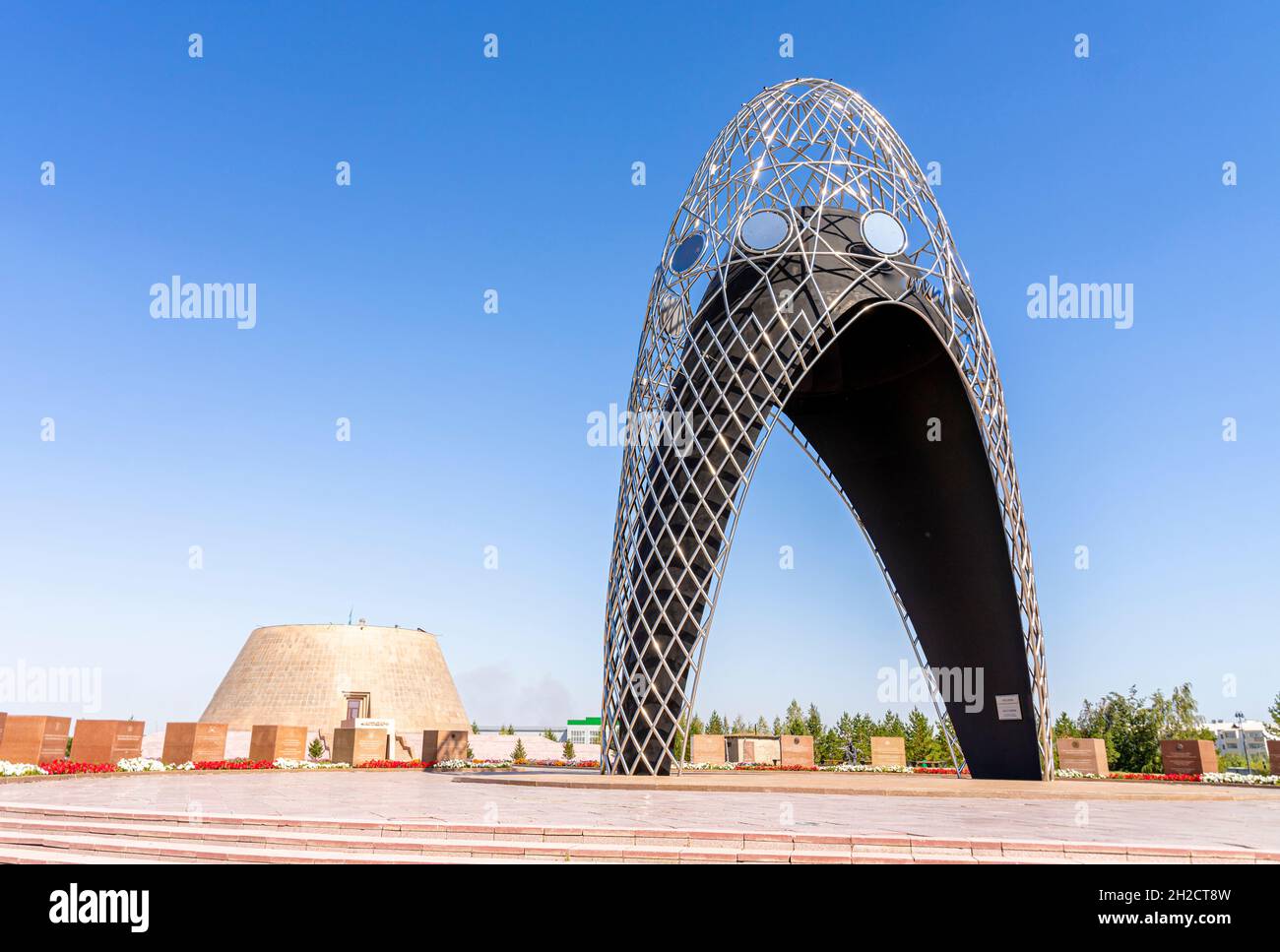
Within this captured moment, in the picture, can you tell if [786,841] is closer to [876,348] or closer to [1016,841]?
[1016,841]

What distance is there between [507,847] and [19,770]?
879 inches

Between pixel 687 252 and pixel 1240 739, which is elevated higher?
pixel 687 252

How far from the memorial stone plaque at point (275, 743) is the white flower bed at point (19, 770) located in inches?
379

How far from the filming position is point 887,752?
41281 millimetres

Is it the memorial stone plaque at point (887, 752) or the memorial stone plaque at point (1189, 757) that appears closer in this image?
the memorial stone plaque at point (1189, 757)

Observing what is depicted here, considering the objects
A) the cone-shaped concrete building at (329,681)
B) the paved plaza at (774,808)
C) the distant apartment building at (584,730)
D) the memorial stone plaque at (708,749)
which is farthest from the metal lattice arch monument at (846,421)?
the distant apartment building at (584,730)

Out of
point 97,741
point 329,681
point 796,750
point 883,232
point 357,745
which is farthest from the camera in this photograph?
point 329,681

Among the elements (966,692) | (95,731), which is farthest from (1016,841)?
(95,731)

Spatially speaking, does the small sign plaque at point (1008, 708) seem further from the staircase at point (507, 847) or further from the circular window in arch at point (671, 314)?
the staircase at point (507, 847)

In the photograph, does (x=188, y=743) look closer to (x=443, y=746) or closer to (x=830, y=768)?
(x=443, y=746)

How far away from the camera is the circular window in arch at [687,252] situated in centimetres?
2934

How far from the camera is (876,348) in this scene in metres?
32.8

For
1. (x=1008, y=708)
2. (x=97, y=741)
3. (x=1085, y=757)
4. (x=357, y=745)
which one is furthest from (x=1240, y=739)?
(x=97, y=741)
